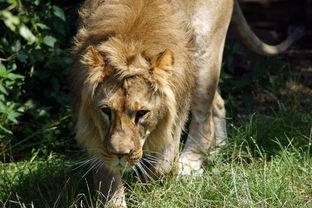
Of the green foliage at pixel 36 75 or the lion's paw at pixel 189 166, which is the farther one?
the green foliage at pixel 36 75

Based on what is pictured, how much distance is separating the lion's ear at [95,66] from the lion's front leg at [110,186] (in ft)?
1.78

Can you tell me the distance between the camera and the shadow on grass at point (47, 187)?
3506mm

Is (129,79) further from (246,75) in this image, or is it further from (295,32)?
(246,75)

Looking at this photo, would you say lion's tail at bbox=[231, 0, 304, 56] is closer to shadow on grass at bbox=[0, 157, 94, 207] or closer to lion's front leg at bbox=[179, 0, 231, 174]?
lion's front leg at bbox=[179, 0, 231, 174]

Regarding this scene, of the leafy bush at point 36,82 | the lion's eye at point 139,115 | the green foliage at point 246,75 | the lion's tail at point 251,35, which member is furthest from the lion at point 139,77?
the green foliage at point 246,75

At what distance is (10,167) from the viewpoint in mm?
4184

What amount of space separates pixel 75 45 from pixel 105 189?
778 millimetres

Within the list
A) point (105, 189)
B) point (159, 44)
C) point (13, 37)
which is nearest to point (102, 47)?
point (159, 44)

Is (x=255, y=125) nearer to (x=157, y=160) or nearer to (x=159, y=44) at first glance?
(x=157, y=160)

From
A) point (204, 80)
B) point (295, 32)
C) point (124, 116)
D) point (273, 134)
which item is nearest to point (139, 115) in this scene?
point (124, 116)

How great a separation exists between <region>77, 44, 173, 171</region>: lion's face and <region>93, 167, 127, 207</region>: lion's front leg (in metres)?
0.22

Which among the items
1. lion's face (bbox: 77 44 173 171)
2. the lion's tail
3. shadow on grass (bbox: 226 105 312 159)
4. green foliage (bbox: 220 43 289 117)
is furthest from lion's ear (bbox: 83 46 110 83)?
green foliage (bbox: 220 43 289 117)

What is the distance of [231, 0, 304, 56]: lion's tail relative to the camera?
4.52m

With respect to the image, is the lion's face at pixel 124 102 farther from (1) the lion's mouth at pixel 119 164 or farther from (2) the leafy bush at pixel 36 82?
(2) the leafy bush at pixel 36 82
